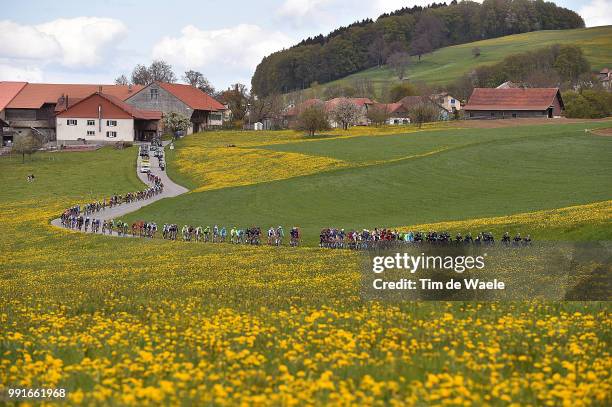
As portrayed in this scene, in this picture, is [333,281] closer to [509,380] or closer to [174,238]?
[509,380]

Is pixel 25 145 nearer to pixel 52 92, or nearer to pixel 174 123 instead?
pixel 174 123

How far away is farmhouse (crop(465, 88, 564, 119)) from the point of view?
456ft

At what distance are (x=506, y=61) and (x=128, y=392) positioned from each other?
195758 mm

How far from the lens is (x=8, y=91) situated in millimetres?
151875

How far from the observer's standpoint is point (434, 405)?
10.5 metres

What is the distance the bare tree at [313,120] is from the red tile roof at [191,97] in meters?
34.3

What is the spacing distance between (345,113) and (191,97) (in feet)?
114

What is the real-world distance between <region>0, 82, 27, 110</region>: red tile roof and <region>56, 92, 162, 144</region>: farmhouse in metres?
16.9

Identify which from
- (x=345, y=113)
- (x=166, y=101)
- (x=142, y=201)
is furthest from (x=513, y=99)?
(x=142, y=201)

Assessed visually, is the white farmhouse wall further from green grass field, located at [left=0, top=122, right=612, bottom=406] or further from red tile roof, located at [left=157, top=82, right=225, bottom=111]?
green grass field, located at [left=0, top=122, right=612, bottom=406]

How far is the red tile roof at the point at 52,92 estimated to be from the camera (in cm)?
14750

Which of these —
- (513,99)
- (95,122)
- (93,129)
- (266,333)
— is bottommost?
(266,333)

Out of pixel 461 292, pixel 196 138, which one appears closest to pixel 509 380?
pixel 461 292

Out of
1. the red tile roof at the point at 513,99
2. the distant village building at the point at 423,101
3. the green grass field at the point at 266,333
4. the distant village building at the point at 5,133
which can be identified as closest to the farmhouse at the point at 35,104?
the distant village building at the point at 5,133
